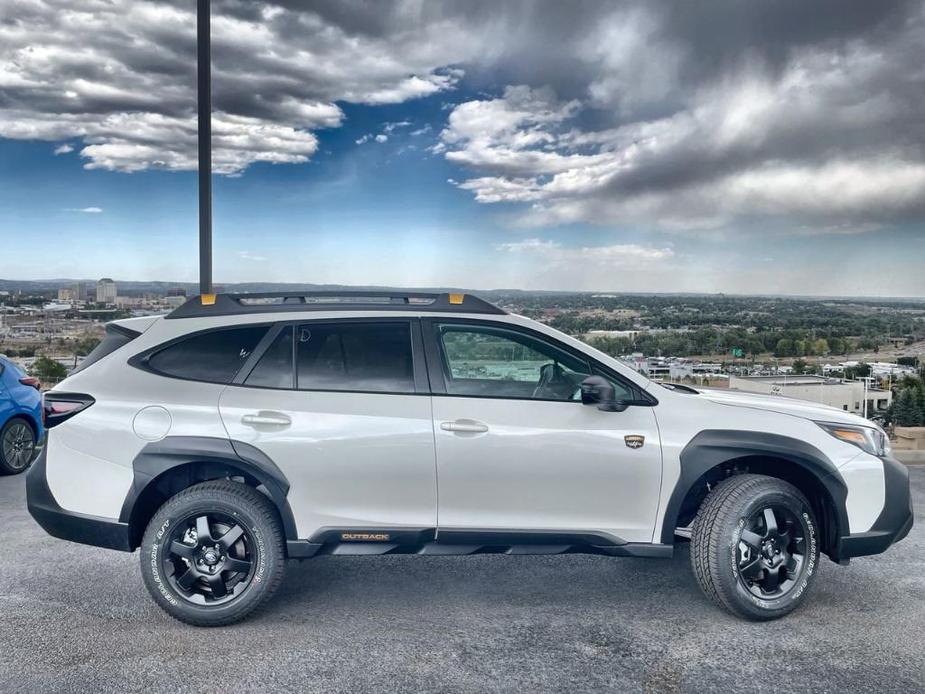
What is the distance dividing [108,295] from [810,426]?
8.83 metres

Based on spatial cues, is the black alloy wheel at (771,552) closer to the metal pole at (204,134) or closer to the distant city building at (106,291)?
the metal pole at (204,134)

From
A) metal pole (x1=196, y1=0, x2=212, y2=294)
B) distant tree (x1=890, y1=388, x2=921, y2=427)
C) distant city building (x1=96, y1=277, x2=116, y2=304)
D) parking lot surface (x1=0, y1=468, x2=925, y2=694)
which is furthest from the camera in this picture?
distant city building (x1=96, y1=277, x2=116, y2=304)

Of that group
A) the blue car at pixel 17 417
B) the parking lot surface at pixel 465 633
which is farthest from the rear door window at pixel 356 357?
the blue car at pixel 17 417

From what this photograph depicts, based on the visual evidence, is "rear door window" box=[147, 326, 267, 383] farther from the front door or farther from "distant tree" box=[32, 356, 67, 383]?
"distant tree" box=[32, 356, 67, 383]

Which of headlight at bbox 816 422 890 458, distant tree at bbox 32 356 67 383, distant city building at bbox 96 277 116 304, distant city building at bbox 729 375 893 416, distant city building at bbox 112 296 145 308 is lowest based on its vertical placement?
distant city building at bbox 729 375 893 416

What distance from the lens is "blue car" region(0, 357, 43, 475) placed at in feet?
23.1

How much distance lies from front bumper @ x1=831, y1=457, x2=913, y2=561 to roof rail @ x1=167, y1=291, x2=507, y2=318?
223cm

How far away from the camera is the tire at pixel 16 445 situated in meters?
7.07

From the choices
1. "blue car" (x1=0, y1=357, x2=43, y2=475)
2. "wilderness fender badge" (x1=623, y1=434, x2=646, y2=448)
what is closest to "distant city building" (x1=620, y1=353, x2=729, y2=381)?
"wilderness fender badge" (x1=623, y1=434, x2=646, y2=448)

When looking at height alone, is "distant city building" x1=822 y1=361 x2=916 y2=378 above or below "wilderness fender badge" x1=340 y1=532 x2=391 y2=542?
above

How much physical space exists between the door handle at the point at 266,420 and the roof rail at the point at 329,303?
60 cm

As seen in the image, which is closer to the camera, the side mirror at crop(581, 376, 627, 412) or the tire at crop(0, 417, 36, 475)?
the side mirror at crop(581, 376, 627, 412)

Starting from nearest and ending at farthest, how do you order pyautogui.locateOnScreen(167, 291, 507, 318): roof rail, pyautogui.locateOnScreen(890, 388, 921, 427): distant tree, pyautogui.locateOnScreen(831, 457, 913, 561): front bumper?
pyautogui.locateOnScreen(831, 457, 913, 561): front bumper → pyautogui.locateOnScreen(167, 291, 507, 318): roof rail → pyautogui.locateOnScreen(890, 388, 921, 427): distant tree

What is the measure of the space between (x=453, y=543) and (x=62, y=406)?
210 centimetres
